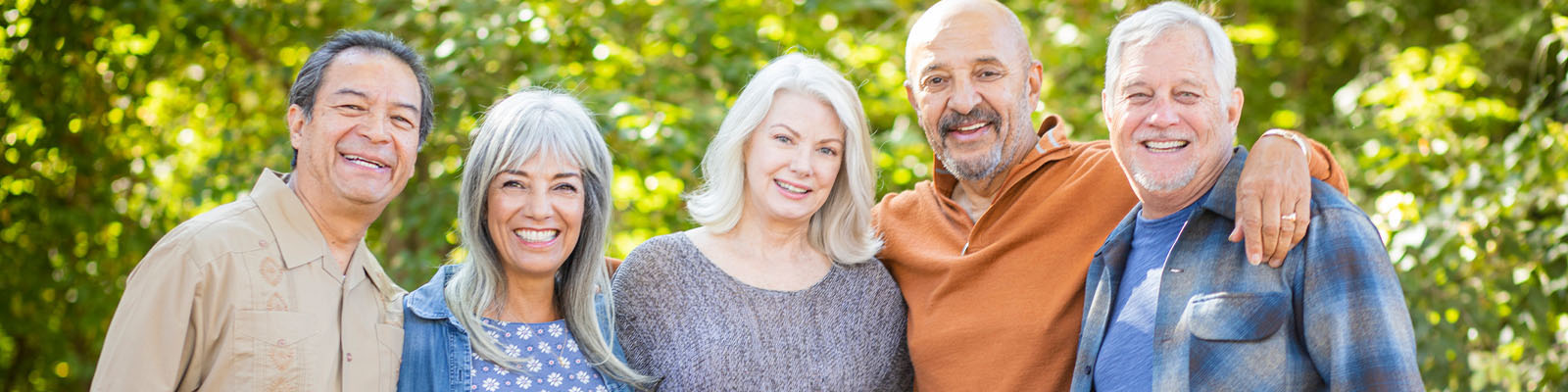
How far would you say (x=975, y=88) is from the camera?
3.24 meters

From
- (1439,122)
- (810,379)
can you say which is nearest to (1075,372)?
(810,379)

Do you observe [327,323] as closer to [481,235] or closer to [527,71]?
[481,235]

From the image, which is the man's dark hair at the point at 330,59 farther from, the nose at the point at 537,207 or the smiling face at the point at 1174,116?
the smiling face at the point at 1174,116

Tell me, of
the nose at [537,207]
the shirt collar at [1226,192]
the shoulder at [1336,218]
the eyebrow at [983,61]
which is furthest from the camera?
the eyebrow at [983,61]

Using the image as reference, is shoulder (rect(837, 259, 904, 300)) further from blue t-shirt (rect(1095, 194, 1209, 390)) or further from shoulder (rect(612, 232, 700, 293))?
blue t-shirt (rect(1095, 194, 1209, 390))

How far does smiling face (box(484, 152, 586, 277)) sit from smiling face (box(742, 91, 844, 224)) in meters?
0.55

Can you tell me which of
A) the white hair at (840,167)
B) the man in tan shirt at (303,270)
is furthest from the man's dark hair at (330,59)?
the white hair at (840,167)

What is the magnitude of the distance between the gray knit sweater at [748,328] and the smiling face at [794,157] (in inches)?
8.8

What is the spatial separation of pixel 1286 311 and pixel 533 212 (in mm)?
1711

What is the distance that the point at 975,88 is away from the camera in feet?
10.6

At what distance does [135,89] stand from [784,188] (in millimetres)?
4408

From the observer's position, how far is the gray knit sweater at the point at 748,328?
114 inches

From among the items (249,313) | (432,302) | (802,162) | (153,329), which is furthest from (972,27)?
(153,329)

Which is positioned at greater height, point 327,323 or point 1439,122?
point 327,323
